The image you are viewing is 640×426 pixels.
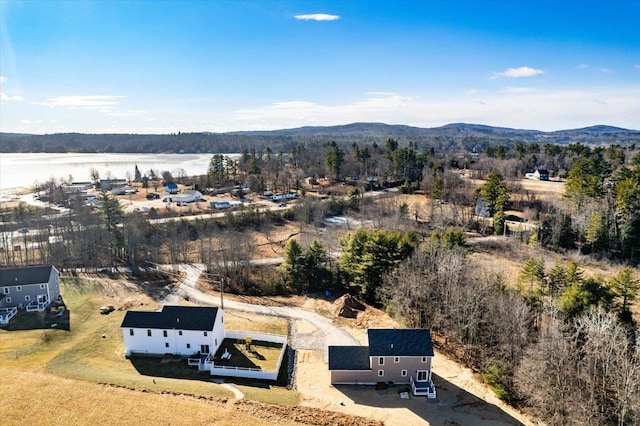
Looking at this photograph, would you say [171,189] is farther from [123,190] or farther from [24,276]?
[24,276]

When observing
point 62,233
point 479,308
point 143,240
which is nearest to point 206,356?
point 479,308

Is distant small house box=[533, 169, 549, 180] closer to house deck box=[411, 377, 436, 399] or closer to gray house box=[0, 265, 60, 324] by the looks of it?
house deck box=[411, 377, 436, 399]

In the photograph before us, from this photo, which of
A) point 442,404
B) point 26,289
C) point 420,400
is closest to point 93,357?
point 26,289

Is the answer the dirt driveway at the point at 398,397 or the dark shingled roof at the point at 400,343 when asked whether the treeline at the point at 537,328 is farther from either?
the dark shingled roof at the point at 400,343

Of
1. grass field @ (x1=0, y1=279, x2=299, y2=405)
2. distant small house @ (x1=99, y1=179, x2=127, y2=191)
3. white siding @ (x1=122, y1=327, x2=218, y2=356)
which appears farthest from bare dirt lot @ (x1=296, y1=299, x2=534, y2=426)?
distant small house @ (x1=99, y1=179, x2=127, y2=191)

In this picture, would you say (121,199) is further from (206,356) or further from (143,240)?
(206,356)

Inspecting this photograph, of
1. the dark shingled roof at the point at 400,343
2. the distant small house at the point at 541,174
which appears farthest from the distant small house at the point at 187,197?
the distant small house at the point at 541,174
